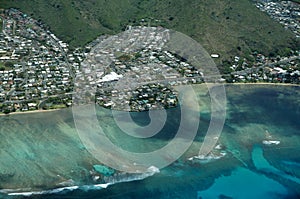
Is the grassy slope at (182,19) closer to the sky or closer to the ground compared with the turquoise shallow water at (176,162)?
closer to the sky

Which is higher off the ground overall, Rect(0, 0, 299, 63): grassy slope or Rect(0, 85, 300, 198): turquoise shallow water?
Rect(0, 0, 299, 63): grassy slope

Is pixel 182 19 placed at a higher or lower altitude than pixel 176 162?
higher

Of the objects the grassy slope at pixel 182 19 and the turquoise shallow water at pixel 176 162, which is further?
the grassy slope at pixel 182 19

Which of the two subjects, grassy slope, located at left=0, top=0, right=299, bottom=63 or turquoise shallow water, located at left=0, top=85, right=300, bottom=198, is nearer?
turquoise shallow water, located at left=0, top=85, right=300, bottom=198

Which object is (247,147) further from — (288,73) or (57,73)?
(57,73)
